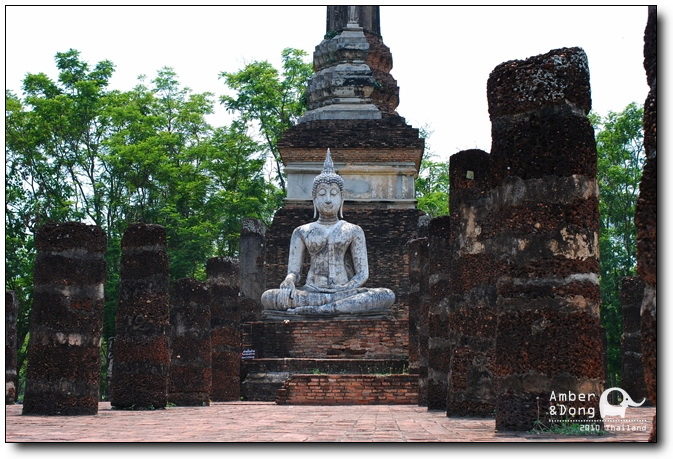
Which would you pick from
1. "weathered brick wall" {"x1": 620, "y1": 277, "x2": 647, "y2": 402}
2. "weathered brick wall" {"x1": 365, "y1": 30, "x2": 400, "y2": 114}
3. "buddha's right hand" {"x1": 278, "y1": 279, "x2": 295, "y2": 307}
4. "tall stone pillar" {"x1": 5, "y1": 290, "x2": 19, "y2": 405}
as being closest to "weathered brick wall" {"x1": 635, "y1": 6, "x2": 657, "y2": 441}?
"weathered brick wall" {"x1": 620, "y1": 277, "x2": 647, "y2": 402}

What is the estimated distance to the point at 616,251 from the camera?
20.3m

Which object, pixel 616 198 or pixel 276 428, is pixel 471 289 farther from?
pixel 616 198

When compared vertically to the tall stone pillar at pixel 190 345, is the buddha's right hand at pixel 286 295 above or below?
above

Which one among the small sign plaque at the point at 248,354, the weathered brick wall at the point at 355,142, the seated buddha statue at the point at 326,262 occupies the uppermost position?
the weathered brick wall at the point at 355,142

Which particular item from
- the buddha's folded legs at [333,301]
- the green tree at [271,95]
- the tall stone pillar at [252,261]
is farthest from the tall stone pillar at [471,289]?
the green tree at [271,95]

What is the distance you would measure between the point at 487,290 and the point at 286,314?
1026 cm

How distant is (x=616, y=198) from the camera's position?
20.0 m

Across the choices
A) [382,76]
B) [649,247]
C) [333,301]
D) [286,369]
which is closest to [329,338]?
[333,301]

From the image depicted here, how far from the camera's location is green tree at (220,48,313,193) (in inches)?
1308

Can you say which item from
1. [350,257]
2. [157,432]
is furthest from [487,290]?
[350,257]

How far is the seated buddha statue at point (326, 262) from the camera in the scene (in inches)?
841

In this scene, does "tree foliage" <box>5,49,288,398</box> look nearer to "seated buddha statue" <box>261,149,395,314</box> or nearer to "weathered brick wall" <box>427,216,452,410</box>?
"seated buddha statue" <box>261,149,395,314</box>

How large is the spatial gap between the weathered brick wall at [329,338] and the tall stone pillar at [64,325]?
8.13 meters

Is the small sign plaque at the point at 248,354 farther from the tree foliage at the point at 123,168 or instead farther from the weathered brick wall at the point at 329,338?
the tree foliage at the point at 123,168
